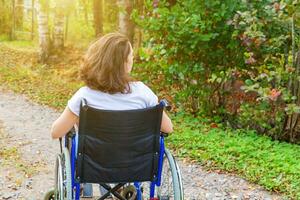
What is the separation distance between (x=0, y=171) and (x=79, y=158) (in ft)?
7.90

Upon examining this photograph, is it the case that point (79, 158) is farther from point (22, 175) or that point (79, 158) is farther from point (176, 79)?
point (176, 79)

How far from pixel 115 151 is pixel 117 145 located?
4cm

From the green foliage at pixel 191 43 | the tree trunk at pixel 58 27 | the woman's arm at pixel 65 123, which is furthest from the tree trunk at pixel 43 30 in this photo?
the woman's arm at pixel 65 123

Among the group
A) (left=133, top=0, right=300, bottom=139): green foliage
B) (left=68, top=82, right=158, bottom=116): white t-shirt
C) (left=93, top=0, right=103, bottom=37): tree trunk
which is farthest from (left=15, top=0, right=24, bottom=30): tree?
(left=68, top=82, right=158, bottom=116): white t-shirt

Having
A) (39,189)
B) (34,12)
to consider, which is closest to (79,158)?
(39,189)

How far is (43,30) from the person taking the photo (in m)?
12.3

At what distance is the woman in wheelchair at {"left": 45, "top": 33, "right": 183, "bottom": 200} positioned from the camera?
322cm

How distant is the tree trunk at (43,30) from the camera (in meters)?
12.2

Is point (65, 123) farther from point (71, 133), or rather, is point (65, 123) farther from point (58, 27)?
point (58, 27)

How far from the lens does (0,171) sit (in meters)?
5.41

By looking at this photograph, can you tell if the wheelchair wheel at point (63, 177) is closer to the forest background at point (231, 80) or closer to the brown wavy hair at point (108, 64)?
the brown wavy hair at point (108, 64)

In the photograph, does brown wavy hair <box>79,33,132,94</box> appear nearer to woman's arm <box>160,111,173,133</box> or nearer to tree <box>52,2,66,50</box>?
woman's arm <box>160,111,173,133</box>

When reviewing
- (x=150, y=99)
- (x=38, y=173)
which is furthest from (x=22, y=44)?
(x=150, y=99)

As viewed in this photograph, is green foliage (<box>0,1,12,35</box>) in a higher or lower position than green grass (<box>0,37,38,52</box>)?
higher
